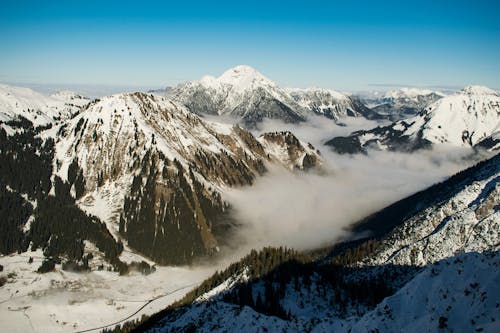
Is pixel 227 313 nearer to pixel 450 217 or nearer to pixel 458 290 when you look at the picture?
pixel 458 290

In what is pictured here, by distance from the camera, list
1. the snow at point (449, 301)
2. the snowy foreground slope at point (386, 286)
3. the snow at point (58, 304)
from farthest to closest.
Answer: the snow at point (58, 304)
the snowy foreground slope at point (386, 286)
the snow at point (449, 301)

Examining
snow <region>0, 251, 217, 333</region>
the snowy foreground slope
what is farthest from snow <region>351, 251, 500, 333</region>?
snow <region>0, 251, 217, 333</region>

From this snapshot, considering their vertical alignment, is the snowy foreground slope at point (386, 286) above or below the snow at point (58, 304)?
above

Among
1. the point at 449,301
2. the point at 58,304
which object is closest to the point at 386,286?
the point at 449,301

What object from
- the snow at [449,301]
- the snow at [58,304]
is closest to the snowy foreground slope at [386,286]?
the snow at [449,301]

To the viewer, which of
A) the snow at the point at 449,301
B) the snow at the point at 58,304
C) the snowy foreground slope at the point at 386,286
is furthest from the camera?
the snow at the point at 58,304

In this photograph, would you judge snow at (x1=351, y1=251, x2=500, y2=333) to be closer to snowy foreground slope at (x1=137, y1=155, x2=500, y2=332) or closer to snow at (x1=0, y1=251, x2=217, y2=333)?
snowy foreground slope at (x1=137, y1=155, x2=500, y2=332)

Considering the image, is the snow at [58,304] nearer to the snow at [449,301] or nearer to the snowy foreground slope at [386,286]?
the snowy foreground slope at [386,286]

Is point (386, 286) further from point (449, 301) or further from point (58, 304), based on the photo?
point (58, 304)
